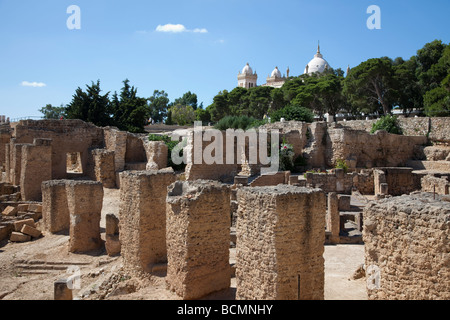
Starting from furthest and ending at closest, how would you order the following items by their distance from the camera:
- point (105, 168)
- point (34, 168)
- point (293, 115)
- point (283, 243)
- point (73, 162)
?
point (293, 115), point (73, 162), point (105, 168), point (34, 168), point (283, 243)

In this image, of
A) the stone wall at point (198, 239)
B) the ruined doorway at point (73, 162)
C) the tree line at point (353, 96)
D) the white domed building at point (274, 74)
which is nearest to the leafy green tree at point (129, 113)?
the tree line at point (353, 96)

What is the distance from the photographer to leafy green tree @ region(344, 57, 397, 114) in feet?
113

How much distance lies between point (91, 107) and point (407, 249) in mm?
29448

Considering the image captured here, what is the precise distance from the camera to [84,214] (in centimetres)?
1220

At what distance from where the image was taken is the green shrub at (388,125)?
90.1ft

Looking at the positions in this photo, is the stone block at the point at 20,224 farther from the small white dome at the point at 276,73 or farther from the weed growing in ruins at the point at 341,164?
the small white dome at the point at 276,73

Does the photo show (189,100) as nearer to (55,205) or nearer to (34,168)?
(34,168)

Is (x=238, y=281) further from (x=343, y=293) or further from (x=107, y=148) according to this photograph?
(x=107, y=148)

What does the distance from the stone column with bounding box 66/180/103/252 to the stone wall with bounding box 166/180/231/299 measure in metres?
5.09

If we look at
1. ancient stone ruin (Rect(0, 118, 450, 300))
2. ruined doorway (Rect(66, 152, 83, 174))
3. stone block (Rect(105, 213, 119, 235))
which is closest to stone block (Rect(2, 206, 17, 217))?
ancient stone ruin (Rect(0, 118, 450, 300))

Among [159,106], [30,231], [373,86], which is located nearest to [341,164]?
[373,86]

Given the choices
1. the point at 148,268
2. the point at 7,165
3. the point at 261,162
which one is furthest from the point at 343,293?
the point at 7,165

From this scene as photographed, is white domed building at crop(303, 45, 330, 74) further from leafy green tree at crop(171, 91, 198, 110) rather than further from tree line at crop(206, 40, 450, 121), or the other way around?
tree line at crop(206, 40, 450, 121)

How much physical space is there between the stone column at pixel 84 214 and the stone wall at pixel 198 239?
16.7 ft
